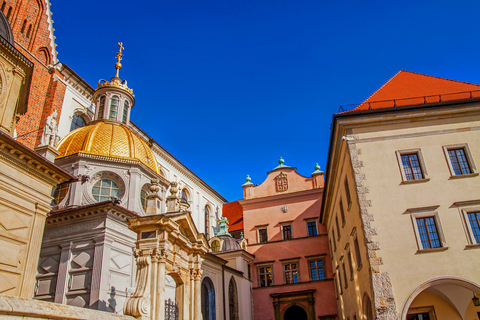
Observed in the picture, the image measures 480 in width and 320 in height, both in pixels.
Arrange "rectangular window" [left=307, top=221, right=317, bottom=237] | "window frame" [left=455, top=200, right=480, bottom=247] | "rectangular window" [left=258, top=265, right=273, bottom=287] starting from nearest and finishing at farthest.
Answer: "window frame" [left=455, top=200, right=480, bottom=247], "rectangular window" [left=258, top=265, right=273, bottom=287], "rectangular window" [left=307, top=221, right=317, bottom=237]

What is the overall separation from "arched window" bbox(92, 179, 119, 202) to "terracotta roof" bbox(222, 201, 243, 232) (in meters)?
16.2

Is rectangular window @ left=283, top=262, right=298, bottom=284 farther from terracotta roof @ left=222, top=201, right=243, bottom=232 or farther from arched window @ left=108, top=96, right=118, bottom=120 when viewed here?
arched window @ left=108, top=96, right=118, bottom=120

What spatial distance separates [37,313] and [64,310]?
830 millimetres

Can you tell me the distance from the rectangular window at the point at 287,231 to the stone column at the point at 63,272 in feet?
54.5

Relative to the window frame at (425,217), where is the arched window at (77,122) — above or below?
above

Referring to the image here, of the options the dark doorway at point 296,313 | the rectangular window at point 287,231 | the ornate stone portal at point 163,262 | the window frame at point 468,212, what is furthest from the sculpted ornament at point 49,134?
the dark doorway at point 296,313

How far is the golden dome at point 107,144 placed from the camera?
20.0 m

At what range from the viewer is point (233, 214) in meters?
38.9

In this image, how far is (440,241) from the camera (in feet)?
42.5

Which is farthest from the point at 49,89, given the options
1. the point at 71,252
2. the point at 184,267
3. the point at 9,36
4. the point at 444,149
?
the point at 444,149

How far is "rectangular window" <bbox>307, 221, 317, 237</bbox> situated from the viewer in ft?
93.4

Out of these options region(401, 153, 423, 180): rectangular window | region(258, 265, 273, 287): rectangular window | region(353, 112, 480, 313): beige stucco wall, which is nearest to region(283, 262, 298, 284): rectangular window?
region(258, 265, 273, 287): rectangular window

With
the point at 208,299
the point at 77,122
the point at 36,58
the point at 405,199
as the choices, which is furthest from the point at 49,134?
the point at 405,199

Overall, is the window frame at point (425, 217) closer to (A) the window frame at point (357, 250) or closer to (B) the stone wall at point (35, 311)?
(A) the window frame at point (357, 250)
